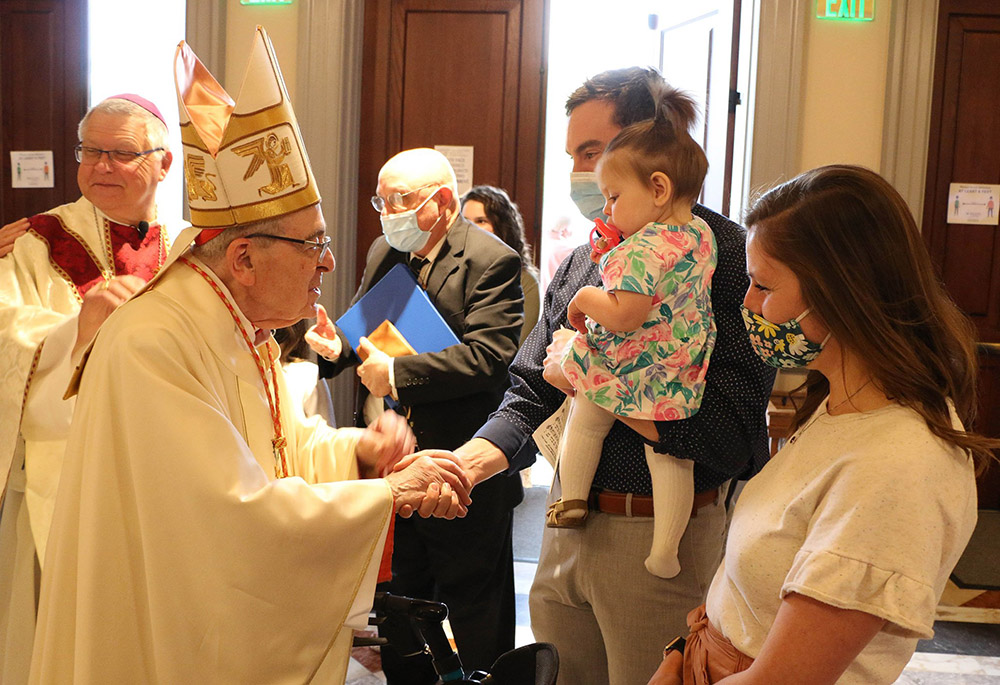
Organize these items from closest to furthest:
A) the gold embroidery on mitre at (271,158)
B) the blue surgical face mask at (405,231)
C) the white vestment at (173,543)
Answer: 1. the white vestment at (173,543)
2. the gold embroidery on mitre at (271,158)
3. the blue surgical face mask at (405,231)

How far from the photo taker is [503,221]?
4371 mm

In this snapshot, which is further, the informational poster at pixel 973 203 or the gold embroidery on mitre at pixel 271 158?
the informational poster at pixel 973 203

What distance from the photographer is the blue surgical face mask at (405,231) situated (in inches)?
118

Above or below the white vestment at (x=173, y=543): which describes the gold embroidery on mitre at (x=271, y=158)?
above

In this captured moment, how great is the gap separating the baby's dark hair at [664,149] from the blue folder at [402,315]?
3.68ft

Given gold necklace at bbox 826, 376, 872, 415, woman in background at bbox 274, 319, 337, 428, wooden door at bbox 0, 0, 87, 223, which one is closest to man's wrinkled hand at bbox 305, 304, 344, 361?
woman in background at bbox 274, 319, 337, 428

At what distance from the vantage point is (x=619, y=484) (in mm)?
1910

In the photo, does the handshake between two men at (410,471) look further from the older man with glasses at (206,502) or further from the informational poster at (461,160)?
the informational poster at (461,160)

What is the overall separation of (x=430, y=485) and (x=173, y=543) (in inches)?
19.8

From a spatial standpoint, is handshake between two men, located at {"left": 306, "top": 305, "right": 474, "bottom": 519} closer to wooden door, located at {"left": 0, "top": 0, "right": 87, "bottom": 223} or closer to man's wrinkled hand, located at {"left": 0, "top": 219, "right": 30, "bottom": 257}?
man's wrinkled hand, located at {"left": 0, "top": 219, "right": 30, "bottom": 257}

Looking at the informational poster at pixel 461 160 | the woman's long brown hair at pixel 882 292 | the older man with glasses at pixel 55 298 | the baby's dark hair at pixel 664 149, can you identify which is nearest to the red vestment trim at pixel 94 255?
the older man with glasses at pixel 55 298

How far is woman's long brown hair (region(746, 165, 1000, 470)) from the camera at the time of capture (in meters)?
1.27

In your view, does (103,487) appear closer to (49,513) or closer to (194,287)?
(194,287)

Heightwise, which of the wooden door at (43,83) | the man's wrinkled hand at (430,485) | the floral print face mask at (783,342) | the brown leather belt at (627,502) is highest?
the wooden door at (43,83)
